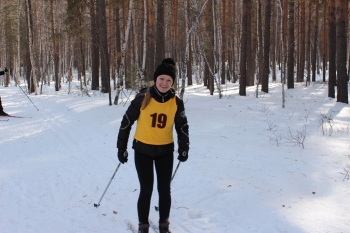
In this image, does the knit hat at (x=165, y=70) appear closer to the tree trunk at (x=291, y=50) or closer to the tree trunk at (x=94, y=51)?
the tree trunk at (x=291, y=50)

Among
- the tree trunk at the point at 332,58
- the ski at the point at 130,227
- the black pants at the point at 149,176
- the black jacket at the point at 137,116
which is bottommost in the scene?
the ski at the point at 130,227

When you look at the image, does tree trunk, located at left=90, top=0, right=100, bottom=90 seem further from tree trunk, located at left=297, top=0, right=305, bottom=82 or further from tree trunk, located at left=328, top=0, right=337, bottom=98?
tree trunk, located at left=297, top=0, right=305, bottom=82

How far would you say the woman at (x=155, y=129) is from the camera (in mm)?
3131

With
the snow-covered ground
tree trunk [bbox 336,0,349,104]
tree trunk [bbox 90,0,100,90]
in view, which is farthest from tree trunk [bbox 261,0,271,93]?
tree trunk [bbox 90,0,100,90]

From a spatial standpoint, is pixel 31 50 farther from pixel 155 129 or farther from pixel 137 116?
pixel 155 129

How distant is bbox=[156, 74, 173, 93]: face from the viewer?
3112 millimetres

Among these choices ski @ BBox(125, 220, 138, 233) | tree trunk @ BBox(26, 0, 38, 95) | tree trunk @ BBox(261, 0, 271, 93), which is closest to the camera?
ski @ BBox(125, 220, 138, 233)

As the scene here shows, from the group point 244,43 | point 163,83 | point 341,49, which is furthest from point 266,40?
point 163,83

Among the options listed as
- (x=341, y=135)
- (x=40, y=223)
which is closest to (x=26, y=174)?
(x=40, y=223)

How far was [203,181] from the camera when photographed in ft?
16.9

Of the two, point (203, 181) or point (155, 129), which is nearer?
point (155, 129)

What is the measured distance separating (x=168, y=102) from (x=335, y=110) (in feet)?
38.3

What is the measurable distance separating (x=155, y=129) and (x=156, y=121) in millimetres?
88

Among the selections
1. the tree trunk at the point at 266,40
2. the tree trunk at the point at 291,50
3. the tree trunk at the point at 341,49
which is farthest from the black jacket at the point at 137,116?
the tree trunk at the point at 291,50
